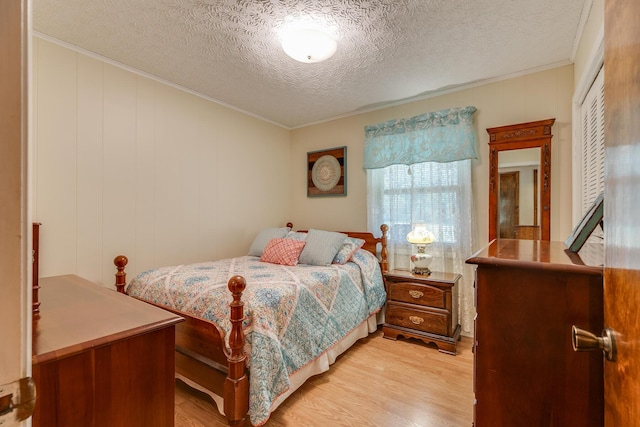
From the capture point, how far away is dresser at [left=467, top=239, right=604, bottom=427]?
2.74 ft

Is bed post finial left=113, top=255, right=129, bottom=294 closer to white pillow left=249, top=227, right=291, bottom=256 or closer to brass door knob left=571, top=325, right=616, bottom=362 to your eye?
white pillow left=249, top=227, right=291, bottom=256

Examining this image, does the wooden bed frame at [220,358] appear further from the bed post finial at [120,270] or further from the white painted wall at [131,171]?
the white painted wall at [131,171]

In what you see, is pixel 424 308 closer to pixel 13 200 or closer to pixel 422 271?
pixel 422 271

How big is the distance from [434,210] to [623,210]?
2598mm

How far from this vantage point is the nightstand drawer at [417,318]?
104 inches

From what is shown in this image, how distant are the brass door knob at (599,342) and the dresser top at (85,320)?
112cm

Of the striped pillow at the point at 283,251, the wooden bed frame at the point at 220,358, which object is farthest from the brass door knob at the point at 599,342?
the striped pillow at the point at 283,251

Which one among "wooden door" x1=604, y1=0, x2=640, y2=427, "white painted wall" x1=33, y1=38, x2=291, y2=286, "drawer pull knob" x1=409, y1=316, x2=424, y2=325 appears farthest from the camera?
"drawer pull knob" x1=409, y1=316, x2=424, y2=325

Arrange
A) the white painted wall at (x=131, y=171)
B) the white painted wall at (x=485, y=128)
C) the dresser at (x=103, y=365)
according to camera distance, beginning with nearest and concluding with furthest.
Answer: the dresser at (x=103, y=365), the white painted wall at (x=131, y=171), the white painted wall at (x=485, y=128)

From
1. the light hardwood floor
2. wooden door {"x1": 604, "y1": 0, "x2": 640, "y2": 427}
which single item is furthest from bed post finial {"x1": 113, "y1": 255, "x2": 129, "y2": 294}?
wooden door {"x1": 604, "y1": 0, "x2": 640, "y2": 427}

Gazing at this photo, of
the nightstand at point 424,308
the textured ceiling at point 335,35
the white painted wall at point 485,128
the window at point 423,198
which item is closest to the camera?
the textured ceiling at point 335,35

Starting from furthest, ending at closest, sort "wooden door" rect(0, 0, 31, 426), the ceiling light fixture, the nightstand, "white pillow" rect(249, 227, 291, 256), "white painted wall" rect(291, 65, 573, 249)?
"white pillow" rect(249, 227, 291, 256) → the nightstand → "white painted wall" rect(291, 65, 573, 249) → the ceiling light fixture → "wooden door" rect(0, 0, 31, 426)

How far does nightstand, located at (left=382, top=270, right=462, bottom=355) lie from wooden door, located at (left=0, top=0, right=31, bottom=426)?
8.99 feet

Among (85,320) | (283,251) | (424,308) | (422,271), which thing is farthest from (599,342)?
(283,251)
